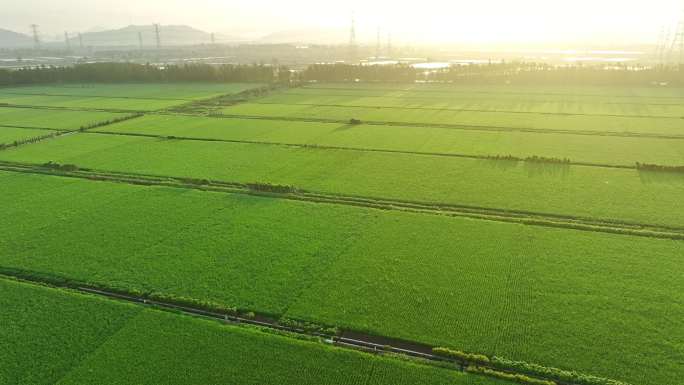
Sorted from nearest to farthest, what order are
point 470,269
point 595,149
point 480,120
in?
point 470,269 → point 595,149 → point 480,120

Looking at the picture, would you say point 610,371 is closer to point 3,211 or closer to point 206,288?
point 206,288

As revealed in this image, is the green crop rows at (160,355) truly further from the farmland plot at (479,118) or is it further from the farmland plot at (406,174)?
the farmland plot at (479,118)

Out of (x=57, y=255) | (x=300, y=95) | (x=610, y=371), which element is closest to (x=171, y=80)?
(x=300, y=95)

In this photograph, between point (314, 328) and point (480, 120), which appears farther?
point (480, 120)

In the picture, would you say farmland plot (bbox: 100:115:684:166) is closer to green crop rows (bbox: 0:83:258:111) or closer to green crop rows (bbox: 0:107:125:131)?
green crop rows (bbox: 0:107:125:131)

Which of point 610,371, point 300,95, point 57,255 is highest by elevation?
point 300,95

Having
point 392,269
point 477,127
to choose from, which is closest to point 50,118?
point 477,127

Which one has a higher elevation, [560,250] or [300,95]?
[300,95]

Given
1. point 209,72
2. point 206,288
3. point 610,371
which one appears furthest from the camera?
point 209,72
